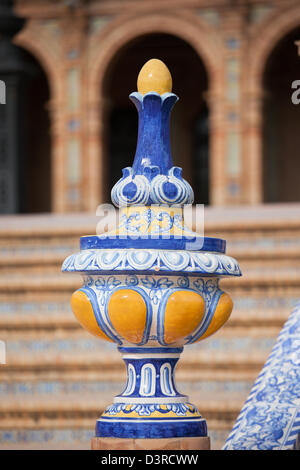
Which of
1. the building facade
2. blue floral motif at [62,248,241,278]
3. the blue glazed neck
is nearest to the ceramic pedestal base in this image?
blue floral motif at [62,248,241,278]

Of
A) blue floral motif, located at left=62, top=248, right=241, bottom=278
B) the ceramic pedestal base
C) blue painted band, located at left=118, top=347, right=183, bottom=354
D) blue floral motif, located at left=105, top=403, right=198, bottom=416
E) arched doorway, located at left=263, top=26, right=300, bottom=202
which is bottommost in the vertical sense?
the ceramic pedestal base

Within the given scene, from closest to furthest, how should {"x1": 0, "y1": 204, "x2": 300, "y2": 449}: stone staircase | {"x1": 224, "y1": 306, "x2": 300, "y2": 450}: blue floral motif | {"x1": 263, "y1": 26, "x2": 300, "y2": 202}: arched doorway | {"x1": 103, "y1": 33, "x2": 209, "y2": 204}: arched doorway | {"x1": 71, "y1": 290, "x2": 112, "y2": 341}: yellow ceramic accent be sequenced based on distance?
{"x1": 71, "y1": 290, "x2": 112, "y2": 341}: yellow ceramic accent → {"x1": 224, "y1": 306, "x2": 300, "y2": 450}: blue floral motif → {"x1": 0, "y1": 204, "x2": 300, "y2": 449}: stone staircase → {"x1": 263, "y1": 26, "x2": 300, "y2": 202}: arched doorway → {"x1": 103, "y1": 33, "x2": 209, "y2": 204}: arched doorway

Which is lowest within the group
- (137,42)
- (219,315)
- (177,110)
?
(219,315)

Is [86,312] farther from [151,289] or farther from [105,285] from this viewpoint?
[151,289]

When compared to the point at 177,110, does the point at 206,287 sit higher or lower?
lower

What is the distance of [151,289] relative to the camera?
4.26 meters

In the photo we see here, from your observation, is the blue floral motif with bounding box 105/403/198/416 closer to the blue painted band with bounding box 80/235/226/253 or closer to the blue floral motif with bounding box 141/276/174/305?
the blue floral motif with bounding box 141/276/174/305

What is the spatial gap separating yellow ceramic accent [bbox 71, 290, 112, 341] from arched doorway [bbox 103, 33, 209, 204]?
1319 cm

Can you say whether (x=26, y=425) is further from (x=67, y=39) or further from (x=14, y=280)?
(x=67, y=39)

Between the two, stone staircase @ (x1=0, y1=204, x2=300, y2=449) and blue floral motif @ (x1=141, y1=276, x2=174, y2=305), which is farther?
stone staircase @ (x1=0, y1=204, x2=300, y2=449)

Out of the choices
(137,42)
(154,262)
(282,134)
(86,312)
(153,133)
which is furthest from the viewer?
(282,134)

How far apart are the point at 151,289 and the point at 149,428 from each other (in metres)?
0.52

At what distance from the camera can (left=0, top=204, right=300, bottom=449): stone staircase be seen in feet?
24.7

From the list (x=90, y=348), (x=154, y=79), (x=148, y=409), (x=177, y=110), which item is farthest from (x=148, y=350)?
(x=177, y=110)
